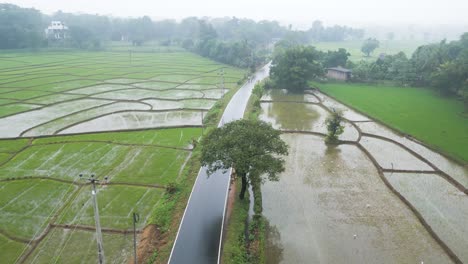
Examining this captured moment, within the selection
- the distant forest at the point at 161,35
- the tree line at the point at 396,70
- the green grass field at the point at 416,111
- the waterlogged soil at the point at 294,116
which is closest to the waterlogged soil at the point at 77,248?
the waterlogged soil at the point at 294,116

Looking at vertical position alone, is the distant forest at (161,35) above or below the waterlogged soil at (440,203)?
above

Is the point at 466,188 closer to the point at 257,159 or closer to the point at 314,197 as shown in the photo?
the point at 314,197

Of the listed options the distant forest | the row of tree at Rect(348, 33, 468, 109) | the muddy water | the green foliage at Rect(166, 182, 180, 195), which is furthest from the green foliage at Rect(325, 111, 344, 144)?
the distant forest

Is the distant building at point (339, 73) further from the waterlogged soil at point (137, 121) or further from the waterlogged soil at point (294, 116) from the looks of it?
the waterlogged soil at point (137, 121)

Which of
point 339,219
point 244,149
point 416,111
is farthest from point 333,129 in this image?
point 416,111

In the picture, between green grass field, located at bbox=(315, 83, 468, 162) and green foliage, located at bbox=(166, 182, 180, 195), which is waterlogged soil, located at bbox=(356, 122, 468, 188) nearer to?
green grass field, located at bbox=(315, 83, 468, 162)

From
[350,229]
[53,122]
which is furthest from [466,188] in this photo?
[53,122]

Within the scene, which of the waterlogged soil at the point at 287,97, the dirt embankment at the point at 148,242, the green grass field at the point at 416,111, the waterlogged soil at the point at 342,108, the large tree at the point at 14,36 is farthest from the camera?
the large tree at the point at 14,36
